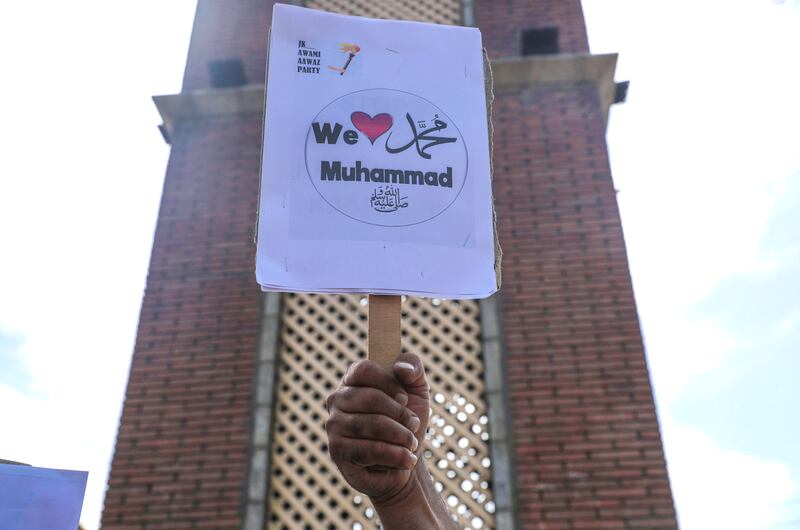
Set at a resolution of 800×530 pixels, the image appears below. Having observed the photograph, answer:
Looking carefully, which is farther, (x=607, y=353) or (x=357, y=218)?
(x=607, y=353)

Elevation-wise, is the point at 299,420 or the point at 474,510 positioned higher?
the point at 299,420

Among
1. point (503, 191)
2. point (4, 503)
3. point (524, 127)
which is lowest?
point (4, 503)

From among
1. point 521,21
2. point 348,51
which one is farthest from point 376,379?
point 521,21

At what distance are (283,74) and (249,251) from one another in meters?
3.11

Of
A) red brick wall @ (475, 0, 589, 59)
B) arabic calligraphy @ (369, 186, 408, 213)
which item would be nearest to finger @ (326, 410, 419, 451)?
arabic calligraphy @ (369, 186, 408, 213)

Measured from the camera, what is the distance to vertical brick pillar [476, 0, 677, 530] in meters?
3.77

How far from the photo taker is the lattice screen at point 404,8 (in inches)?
218

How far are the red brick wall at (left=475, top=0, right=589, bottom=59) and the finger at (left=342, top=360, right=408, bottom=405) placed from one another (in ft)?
14.6

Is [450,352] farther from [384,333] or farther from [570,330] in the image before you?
[384,333]

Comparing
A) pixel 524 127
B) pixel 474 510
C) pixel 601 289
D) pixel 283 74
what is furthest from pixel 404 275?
pixel 524 127

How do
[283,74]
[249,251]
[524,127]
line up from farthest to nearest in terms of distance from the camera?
[524,127] → [249,251] → [283,74]

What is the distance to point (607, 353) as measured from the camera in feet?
13.5

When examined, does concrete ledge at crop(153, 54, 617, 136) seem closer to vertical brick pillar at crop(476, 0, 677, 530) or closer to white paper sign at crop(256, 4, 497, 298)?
vertical brick pillar at crop(476, 0, 677, 530)

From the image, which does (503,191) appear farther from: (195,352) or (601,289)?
(195,352)
